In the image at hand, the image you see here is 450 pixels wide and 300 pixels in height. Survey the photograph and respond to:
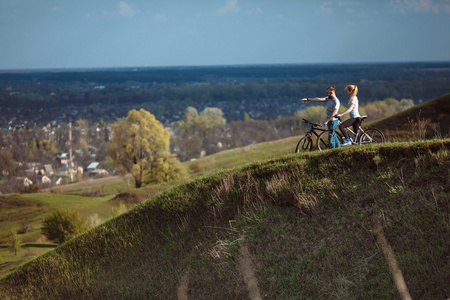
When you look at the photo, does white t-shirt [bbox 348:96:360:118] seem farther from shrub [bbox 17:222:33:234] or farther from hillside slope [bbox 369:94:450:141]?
shrub [bbox 17:222:33:234]

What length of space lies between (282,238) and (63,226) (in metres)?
27.8

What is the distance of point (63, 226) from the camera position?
109 ft

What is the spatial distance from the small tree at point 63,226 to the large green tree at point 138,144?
20.4m

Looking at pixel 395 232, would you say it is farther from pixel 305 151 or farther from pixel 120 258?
pixel 120 258

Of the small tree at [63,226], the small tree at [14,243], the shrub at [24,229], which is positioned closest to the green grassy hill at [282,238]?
the small tree at [63,226]

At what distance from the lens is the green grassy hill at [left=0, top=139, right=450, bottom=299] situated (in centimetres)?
841

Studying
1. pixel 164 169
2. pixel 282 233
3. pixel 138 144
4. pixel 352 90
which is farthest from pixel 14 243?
pixel 352 90

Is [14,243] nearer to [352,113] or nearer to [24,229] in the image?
[24,229]

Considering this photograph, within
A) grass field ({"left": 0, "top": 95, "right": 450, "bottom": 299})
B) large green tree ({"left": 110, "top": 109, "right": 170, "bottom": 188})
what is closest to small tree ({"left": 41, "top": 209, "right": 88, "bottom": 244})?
grass field ({"left": 0, "top": 95, "right": 450, "bottom": 299})

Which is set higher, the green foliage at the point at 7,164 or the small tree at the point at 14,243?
the small tree at the point at 14,243

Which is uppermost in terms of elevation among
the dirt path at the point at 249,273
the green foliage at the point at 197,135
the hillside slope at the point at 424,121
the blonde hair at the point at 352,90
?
the blonde hair at the point at 352,90

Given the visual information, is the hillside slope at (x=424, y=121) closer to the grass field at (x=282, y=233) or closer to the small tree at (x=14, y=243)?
the grass field at (x=282, y=233)

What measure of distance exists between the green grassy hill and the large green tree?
3968 centimetres

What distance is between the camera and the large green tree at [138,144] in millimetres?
53875
